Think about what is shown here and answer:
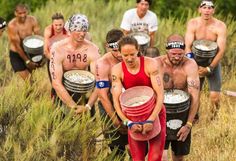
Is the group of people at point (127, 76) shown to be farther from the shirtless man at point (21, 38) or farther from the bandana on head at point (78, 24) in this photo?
the shirtless man at point (21, 38)

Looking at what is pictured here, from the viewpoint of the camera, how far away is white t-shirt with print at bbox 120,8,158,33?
9383mm

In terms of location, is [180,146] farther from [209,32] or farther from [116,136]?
[209,32]

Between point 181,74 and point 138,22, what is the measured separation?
2.94 metres

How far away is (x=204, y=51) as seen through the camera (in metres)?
8.03

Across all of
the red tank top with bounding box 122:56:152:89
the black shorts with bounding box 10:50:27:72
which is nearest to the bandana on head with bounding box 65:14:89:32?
the red tank top with bounding box 122:56:152:89

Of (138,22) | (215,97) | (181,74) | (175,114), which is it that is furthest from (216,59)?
(175,114)

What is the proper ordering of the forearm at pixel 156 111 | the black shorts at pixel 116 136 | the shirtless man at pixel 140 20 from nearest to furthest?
the forearm at pixel 156 111, the black shorts at pixel 116 136, the shirtless man at pixel 140 20

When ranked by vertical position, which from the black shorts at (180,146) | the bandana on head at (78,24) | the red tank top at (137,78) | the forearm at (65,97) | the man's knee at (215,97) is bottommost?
the man's knee at (215,97)

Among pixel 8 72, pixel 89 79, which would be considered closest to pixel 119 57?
pixel 89 79

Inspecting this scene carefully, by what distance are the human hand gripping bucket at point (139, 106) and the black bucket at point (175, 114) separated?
0.97 feet

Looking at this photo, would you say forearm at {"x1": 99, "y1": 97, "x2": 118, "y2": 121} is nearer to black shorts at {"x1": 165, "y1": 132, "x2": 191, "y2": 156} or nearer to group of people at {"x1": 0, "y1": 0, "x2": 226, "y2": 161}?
group of people at {"x1": 0, "y1": 0, "x2": 226, "y2": 161}

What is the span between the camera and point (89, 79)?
6688mm

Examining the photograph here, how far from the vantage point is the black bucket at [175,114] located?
629 centimetres

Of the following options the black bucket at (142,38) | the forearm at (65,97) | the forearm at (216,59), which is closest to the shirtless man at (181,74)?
the forearm at (65,97)
